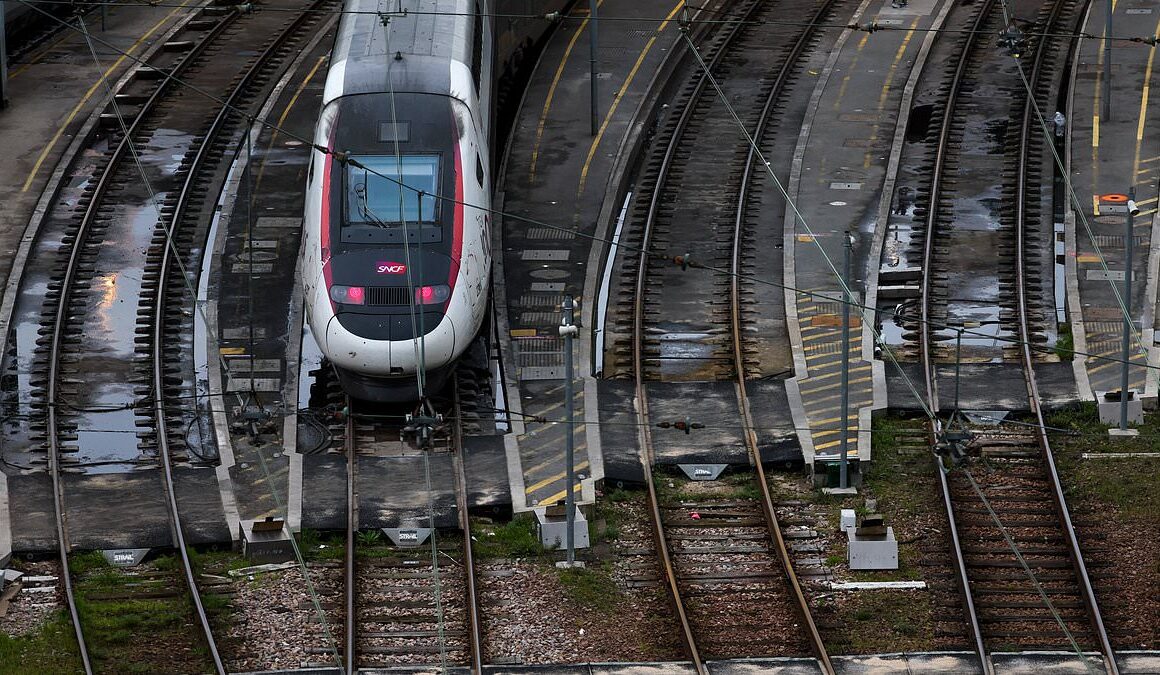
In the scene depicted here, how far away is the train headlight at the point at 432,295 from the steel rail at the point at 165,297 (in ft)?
15.5

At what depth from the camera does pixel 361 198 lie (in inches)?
1532

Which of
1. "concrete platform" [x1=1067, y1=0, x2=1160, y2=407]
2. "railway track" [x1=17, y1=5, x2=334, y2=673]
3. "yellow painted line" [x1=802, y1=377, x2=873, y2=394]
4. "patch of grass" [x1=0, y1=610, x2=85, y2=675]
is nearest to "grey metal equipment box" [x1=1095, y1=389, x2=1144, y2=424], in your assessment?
"concrete platform" [x1=1067, y1=0, x2=1160, y2=407]

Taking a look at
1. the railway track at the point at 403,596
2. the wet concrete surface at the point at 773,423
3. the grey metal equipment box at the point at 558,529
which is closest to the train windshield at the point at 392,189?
the railway track at the point at 403,596

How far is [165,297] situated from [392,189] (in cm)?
729

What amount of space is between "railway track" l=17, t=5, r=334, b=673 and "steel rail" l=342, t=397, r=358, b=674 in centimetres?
182

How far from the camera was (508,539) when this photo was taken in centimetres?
3531

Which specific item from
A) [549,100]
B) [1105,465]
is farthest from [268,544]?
[549,100]

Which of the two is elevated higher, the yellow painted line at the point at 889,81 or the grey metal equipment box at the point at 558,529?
the yellow painted line at the point at 889,81

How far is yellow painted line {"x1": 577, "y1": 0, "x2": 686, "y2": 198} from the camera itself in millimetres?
50188

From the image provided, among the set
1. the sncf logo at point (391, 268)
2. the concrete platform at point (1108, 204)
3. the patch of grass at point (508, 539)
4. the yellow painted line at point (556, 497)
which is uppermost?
the sncf logo at point (391, 268)

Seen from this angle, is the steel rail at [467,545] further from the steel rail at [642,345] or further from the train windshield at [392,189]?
the train windshield at [392,189]

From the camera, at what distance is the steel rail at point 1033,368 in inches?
1262

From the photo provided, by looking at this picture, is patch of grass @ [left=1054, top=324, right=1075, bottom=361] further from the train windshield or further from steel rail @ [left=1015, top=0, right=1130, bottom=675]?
the train windshield

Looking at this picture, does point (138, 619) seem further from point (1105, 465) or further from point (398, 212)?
point (1105, 465)
